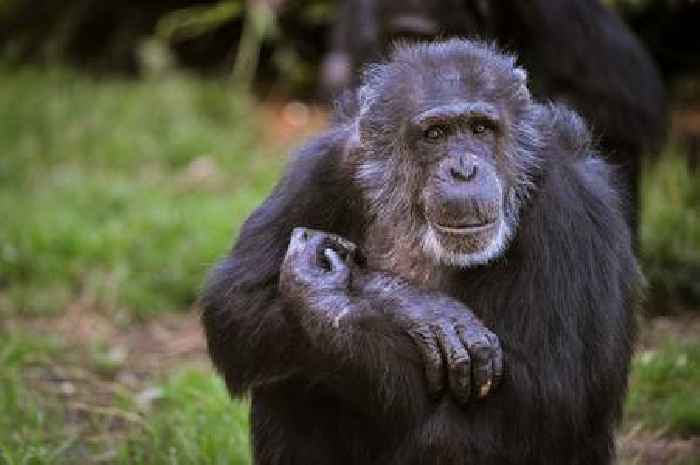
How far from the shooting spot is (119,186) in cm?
1009

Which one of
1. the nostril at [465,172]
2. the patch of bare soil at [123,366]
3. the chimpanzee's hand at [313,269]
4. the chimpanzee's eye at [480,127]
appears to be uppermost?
the chimpanzee's eye at [480,127]

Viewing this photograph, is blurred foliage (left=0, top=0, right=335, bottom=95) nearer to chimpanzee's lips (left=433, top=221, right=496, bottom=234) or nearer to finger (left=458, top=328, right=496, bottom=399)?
chimpanzee's lips (left=433, top=221, right=496, bottom=234)

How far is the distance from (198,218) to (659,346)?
383 centimetres

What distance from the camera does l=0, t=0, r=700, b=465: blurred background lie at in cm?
617

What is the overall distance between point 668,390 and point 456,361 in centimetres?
244

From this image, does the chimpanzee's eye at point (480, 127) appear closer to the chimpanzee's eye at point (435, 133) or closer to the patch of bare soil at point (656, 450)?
the chimpanzee's eye at point (435, 133)

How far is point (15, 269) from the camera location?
868cm

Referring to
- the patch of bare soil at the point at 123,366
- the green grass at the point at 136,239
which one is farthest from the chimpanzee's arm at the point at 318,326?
the patch of bare soil at the point at 123,366

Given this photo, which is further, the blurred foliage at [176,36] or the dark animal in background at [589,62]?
the blurred foliage at [176,36]

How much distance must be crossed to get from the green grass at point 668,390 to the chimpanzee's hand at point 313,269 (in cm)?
215

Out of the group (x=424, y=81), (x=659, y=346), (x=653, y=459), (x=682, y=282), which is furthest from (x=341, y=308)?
(x=682, y=282)

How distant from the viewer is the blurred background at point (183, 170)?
617cm

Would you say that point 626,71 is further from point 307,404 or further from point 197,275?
point 307,404

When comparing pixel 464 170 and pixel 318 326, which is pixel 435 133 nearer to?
pixel 464 170
